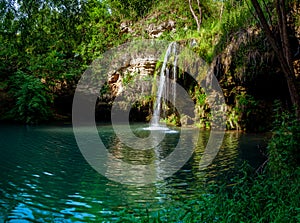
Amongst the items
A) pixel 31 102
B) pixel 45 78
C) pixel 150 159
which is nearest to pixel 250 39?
pixel 150 159

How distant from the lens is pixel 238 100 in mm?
14281

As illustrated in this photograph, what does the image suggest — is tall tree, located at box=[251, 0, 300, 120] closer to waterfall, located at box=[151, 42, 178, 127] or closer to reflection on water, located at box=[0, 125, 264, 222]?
reflection on water, located at box=[0, 125, 264, 222]

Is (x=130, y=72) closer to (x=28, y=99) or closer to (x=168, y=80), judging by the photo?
(x=168, y=80)

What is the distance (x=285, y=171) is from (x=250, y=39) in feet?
28.5

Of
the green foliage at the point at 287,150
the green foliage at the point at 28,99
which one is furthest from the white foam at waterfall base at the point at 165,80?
the green foliage at the point at 287,150

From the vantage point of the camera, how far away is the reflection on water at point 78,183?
4473 millimetres

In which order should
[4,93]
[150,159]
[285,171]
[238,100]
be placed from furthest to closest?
[4,93]
[238,100]
[150,159]
[285,171]

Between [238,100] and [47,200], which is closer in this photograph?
[47,200]

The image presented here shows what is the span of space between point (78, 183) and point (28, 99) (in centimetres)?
1447

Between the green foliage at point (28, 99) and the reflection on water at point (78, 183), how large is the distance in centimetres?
915

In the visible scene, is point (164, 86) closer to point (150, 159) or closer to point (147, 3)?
point (150, 159)

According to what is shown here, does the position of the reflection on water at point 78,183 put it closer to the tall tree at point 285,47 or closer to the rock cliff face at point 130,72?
the tall tree at point 285,47

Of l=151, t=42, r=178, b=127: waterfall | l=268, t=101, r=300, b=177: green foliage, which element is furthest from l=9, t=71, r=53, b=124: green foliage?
l=268, t=101, r=300, b=177: green foliage

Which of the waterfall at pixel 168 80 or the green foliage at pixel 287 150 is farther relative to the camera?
the waterfall at pixel 168 80
